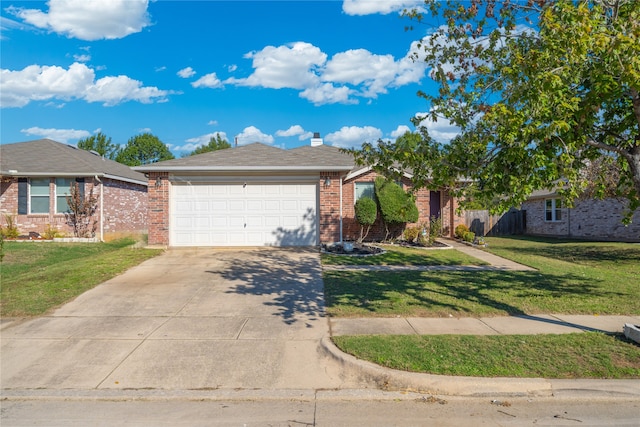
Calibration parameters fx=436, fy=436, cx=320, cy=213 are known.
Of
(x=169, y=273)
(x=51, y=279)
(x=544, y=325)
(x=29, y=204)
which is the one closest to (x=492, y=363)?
(x=544, y=325)

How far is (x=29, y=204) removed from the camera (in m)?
18.2

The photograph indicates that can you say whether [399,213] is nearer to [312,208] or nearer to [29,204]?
[312,208]

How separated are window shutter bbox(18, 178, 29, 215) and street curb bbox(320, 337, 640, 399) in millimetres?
18562

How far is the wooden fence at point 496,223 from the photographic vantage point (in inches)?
932

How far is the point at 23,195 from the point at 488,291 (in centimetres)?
1841

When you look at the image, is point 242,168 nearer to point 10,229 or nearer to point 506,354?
point 10,229

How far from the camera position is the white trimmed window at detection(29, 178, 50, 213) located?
1823 centimetres

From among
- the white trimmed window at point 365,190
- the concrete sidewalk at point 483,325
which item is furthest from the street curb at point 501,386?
the white trimmed window at point 365,190

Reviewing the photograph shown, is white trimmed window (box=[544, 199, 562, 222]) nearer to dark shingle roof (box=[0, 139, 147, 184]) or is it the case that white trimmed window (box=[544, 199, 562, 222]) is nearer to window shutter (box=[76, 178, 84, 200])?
dark shingle roof (box=[0, 139, 147, 184])

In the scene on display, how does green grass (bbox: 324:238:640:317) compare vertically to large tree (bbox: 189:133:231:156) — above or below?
below

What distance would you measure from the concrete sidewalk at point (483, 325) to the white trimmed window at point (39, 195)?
53.9ft

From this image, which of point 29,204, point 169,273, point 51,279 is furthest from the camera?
point 29,204

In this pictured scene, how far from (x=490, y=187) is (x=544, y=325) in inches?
91.1

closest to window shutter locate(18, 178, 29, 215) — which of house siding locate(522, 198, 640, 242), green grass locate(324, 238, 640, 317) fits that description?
green grass locate(324, 238, 640, 317)
